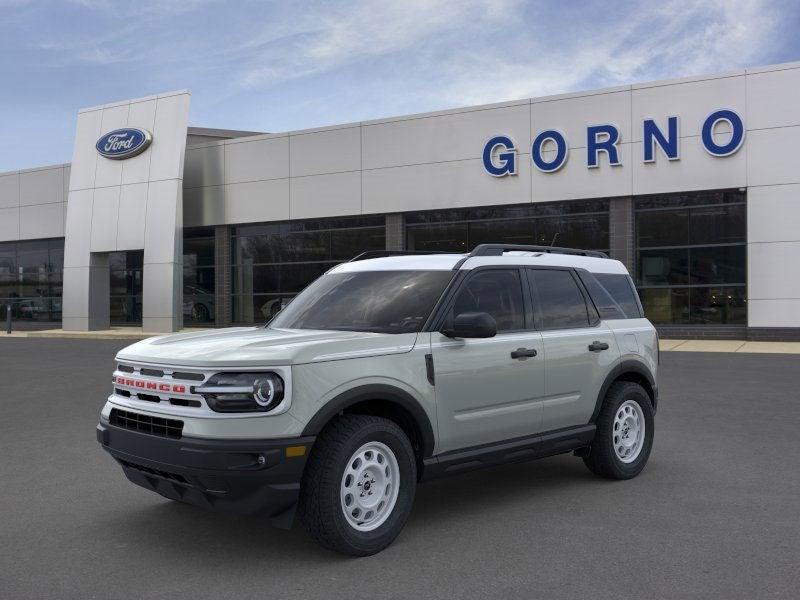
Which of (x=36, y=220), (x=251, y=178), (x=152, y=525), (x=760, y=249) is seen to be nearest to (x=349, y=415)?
(x=152, y=525)

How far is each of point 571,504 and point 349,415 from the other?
202 centimetres

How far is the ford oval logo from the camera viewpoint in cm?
3017

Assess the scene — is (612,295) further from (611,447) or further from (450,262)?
(450,262)

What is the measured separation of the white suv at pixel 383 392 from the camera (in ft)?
14.3

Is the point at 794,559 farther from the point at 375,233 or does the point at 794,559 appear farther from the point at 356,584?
the point at 375,233

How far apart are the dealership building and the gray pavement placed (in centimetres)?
1592

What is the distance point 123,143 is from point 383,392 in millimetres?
28721

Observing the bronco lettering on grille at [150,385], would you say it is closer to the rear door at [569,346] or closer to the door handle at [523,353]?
the door handle at [523,353]

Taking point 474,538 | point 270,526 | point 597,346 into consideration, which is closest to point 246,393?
point 270,526

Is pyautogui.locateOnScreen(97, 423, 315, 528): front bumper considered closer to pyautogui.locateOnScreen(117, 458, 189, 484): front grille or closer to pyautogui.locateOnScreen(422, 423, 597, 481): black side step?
pyautogui.locateOnScreen(117, 458, 189, 484): front grille

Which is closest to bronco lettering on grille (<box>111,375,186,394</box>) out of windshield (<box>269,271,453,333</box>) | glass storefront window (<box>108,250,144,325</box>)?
windshield (<box>269,271,453,333</box>)

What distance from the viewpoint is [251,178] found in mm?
29984

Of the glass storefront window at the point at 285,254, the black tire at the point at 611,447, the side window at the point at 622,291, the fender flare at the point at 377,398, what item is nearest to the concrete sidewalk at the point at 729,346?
the glass storefront window at the point at 285,254

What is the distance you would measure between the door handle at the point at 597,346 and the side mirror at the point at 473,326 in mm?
1515
